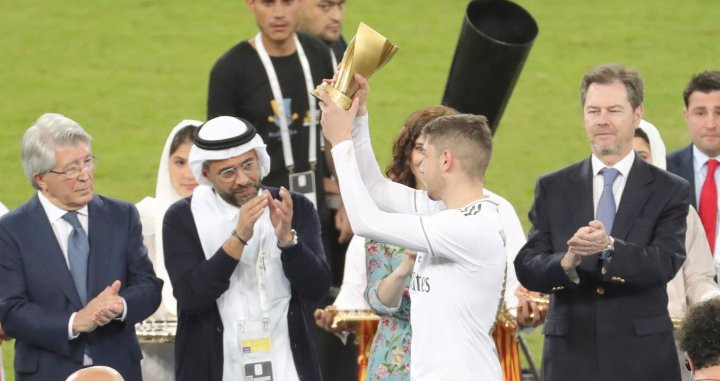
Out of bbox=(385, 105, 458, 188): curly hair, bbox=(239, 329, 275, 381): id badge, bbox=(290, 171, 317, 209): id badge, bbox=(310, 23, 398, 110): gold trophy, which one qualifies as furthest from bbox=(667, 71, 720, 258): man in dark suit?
bbox=(310, 23, 398, 110): gold trophy

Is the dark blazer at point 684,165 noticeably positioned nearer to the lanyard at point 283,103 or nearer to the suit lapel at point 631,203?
the suit lapel at point 631,203

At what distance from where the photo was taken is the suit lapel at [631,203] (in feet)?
22.1

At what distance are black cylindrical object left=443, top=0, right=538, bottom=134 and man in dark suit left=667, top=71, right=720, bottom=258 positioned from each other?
1.02m

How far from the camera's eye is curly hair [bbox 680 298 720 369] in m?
5.13

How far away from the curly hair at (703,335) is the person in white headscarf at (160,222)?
3.12 m

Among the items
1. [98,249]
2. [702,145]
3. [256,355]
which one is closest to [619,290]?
[256,355]

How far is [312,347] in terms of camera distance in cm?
678

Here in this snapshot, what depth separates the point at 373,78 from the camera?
15453mm

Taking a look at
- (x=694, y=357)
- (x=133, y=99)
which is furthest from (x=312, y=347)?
(x=133, y=99)

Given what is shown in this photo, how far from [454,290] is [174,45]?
1054 centimetres

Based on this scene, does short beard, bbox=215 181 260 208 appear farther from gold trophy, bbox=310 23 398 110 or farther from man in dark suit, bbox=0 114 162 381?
gold trophy, bbox=310 23 398 110

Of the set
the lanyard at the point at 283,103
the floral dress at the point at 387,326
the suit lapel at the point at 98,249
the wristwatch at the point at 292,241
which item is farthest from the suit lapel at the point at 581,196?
the lanyard at the point at 283,103

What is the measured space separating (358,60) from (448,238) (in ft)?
2.31

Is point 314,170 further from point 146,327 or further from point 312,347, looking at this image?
point 312,347
